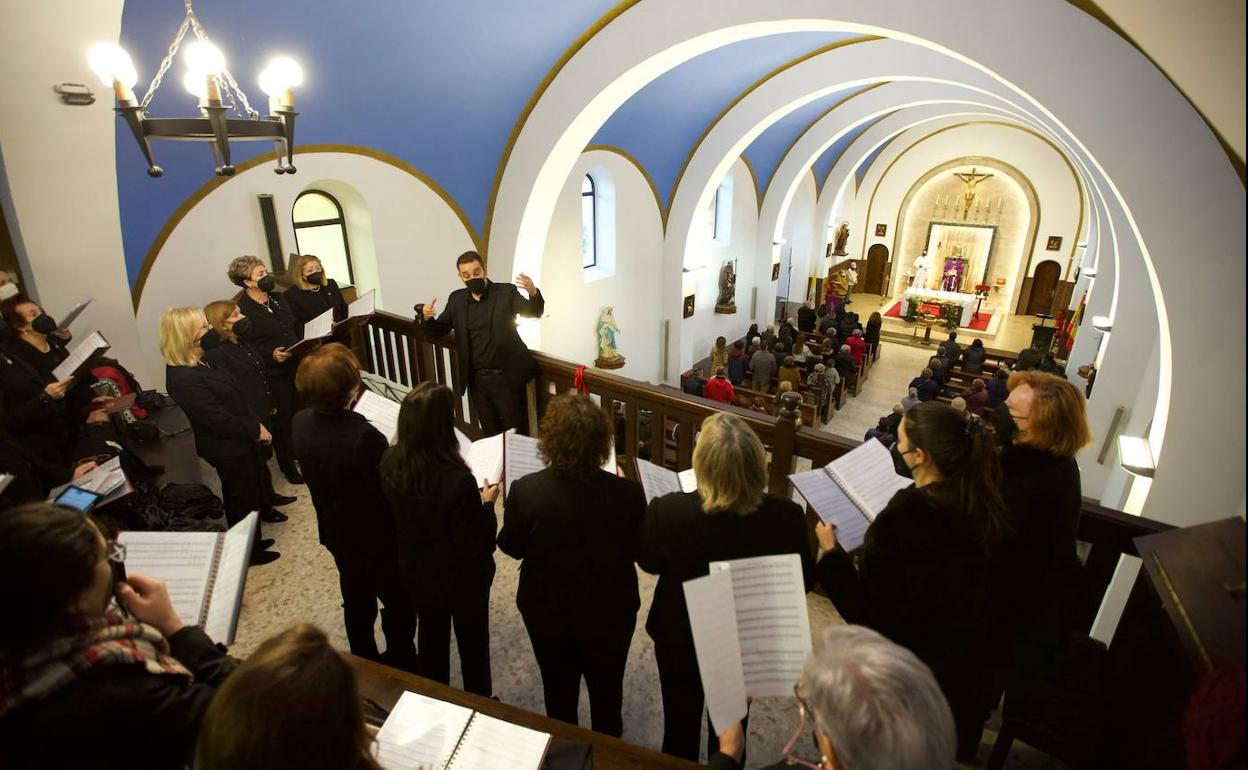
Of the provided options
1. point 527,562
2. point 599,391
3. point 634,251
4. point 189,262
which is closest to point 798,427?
point 599,391

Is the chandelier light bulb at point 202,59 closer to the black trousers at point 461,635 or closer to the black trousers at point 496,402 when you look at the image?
the black trousers at point 496,402

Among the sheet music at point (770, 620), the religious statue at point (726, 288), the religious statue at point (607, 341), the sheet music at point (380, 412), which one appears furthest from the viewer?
the religious statue at point (726, 288)

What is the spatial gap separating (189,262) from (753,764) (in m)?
5.42

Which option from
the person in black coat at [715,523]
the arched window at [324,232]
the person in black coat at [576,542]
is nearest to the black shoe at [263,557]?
the person in black coat at [576,542]

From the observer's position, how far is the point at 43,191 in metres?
4.07

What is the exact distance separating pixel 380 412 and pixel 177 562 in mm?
1091

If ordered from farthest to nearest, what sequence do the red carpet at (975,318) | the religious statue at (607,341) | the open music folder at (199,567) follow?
the red carpet at (975,318)
the religious statue at (607,341)
the open music folder at (199,567)

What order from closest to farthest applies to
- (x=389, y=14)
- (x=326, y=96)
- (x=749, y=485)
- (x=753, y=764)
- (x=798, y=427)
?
(x=749, y=485) → (x=753, y=764) → (x=798, y=427) → (x=389, y=14) → (x=326, y=96)

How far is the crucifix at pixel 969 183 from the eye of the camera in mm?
19578

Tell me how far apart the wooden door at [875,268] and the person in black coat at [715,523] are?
22.1m

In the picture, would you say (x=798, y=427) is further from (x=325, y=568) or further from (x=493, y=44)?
(x=493, y=44)

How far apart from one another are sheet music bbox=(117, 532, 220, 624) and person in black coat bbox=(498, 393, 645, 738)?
3.13 ft

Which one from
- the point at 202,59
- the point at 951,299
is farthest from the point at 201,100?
the point at 951,299

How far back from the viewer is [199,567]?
6.81 ft
